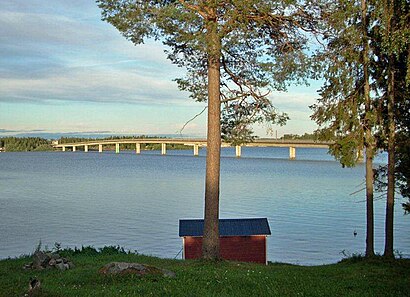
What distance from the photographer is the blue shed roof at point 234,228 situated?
22.0 metres

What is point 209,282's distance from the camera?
10.5 metres

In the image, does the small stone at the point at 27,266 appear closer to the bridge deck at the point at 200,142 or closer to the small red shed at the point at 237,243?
the small red shed at the point at 237,243

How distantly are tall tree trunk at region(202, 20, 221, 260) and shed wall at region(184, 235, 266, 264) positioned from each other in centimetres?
716

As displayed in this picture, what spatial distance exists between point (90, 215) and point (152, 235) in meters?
9.12

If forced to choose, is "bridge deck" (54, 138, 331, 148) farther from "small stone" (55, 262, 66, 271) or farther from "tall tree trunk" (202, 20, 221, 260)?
"small stone" (55, 262, 66, 271)

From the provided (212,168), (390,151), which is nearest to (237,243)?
(390,151)

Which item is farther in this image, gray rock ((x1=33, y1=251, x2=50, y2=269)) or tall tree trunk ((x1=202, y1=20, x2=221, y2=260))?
tall tree trunk ((x1=202, y1=20, x2=221, y2=260))

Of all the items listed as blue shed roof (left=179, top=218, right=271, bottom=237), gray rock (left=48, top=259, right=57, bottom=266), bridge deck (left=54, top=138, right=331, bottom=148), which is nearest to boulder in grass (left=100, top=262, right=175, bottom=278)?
gray rock (left=48, top=259, right=57, bottom=266)

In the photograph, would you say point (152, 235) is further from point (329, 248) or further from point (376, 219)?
point (376, 219)

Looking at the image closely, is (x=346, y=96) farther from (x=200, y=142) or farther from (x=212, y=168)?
(x=200, y=142)

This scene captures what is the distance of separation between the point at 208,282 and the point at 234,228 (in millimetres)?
11983

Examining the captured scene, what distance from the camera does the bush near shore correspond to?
30.7 feet

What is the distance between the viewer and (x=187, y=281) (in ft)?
34.3

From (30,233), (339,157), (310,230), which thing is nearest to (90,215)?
(30,233)
